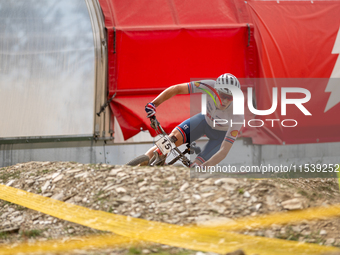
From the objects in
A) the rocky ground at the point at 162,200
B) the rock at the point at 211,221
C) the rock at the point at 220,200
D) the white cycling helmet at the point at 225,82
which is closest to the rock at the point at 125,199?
the rocky ground at the point at 162,200

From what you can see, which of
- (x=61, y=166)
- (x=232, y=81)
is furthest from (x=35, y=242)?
(x=232, y=81)

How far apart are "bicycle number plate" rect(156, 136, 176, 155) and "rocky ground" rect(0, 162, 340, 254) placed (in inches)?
32.4

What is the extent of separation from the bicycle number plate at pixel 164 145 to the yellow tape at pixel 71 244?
87.7 inches

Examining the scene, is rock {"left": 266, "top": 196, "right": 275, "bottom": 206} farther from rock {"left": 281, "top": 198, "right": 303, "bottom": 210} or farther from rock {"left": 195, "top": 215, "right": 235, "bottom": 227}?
rock {"left": 195, "top": 215, "right": 235, "bottom": 227}

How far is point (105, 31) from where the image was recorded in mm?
7691

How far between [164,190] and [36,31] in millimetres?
5618

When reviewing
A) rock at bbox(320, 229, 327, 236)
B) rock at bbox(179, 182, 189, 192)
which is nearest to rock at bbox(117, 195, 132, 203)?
rock at bbox(179, 182, 189, 192)

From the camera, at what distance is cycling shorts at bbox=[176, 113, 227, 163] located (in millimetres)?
5512

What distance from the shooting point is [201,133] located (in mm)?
5652

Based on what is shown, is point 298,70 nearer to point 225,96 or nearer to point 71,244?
point 225,96

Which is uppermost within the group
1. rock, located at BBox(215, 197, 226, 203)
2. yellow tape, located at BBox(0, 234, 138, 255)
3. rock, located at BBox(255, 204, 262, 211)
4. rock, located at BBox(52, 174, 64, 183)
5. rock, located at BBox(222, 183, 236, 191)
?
rock, located at BBox(222, 183, 236, 191)

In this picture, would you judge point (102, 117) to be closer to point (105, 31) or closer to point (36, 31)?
point (105, 31)

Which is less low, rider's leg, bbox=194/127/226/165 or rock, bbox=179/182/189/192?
rider's leg, bbox=194/127/226/165

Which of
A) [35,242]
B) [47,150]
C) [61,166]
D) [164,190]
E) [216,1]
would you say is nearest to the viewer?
[35,242]
